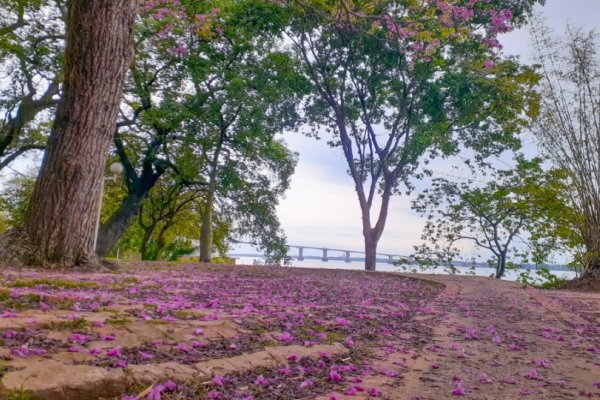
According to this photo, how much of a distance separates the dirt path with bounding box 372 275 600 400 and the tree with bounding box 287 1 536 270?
29.5 feet

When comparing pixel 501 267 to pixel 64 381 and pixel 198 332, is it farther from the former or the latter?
pixel 64 381

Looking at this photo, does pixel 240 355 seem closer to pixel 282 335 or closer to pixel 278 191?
pixel 282 335

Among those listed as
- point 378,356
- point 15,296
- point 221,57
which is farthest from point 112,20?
point 221,57

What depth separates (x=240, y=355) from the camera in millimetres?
3061

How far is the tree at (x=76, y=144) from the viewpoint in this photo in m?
6.59

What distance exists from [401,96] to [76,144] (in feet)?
41.0

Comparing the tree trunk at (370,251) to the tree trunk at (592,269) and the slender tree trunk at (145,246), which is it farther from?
the slender tree trunk at (145,246)

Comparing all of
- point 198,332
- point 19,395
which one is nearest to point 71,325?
point 198,332

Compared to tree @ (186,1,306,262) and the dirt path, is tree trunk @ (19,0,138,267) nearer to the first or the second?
the dirt path

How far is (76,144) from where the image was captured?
6.65 meters

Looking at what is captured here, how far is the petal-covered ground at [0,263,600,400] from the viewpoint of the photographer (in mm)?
2348

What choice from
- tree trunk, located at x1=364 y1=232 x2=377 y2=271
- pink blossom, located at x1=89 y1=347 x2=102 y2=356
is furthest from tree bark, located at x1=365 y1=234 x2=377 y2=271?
pink blossom, located at x1=89 y1=347 x2=102 y2=356

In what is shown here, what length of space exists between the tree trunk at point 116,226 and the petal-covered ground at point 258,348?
1155 centimetres

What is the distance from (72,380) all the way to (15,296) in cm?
199
